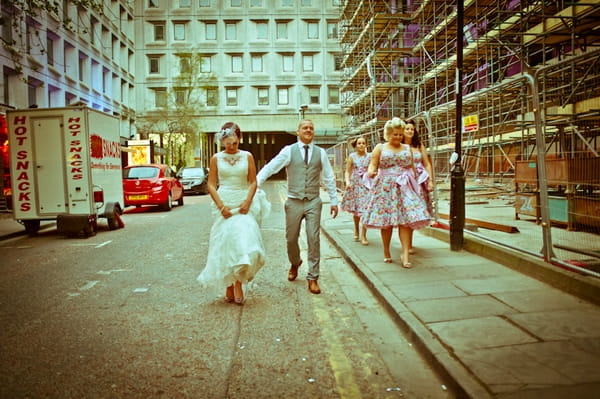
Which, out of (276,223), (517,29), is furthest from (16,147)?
(517,29)

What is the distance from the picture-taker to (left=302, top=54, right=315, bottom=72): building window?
50156 millimetres

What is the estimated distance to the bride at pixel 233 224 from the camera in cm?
486

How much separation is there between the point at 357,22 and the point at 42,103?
22.0 m

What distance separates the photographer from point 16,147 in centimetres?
1112

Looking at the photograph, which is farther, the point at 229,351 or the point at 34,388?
the point at 229,351

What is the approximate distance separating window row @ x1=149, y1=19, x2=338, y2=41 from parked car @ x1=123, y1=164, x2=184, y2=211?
117 ft

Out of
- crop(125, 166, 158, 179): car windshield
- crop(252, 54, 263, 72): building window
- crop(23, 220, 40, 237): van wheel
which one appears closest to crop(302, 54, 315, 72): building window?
crop(252, 54, 263, 72): building window

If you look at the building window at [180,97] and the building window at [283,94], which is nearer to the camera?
the building window at [180,97]

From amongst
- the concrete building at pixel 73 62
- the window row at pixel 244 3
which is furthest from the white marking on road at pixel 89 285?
the window row at pixel 244 3

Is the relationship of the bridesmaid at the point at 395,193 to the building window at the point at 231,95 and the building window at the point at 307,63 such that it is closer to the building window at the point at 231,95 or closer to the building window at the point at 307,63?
the building window at the point at 231,95

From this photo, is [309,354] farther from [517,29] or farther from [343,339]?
[517,29]

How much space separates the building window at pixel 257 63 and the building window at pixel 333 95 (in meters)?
7.38

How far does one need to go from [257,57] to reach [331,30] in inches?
318

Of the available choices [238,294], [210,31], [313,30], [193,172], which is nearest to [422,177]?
[238,294]
